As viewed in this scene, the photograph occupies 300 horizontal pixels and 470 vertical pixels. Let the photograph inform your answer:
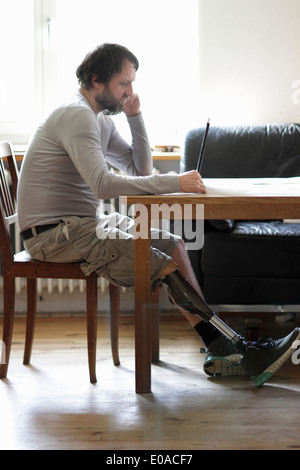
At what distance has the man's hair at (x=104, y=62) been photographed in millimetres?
2326

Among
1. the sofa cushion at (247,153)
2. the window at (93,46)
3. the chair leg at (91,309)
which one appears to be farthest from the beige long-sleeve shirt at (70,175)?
the window at (93,46)

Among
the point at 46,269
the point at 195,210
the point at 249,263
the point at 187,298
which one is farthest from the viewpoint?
the point at 249,263

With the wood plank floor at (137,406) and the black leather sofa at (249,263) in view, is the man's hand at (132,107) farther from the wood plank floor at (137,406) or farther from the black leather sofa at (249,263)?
the wood plank floor at (137,406)

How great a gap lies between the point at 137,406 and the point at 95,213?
2.26ft

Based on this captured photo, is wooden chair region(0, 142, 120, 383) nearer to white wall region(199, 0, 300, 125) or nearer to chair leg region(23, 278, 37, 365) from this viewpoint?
chair leg region(23, 278, 37, 365)

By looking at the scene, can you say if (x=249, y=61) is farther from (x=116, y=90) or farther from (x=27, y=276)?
(x=27, y=276)

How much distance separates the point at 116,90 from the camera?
92.8 inches

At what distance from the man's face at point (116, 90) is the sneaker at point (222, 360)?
88 cm

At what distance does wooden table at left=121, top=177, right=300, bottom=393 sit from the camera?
2086 mm

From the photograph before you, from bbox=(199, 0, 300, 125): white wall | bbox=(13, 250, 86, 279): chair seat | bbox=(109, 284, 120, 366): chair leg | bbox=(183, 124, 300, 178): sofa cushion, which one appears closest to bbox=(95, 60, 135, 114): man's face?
bbox=(13, 250, 86, 279): chair seat

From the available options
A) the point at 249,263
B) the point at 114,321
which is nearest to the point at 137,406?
the point at 114,321

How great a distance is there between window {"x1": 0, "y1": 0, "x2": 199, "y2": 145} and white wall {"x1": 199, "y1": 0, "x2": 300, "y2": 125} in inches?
3.1
